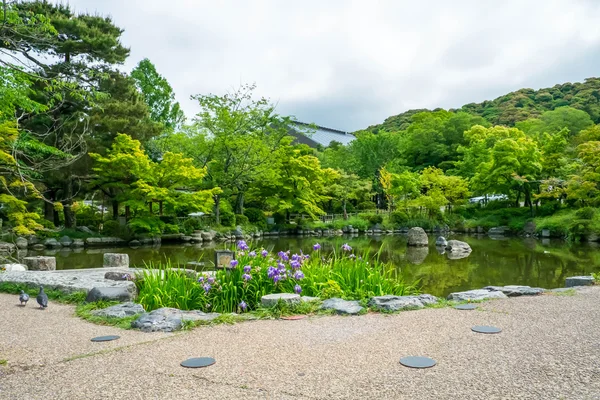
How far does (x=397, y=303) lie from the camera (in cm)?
437

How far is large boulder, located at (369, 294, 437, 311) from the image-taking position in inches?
169

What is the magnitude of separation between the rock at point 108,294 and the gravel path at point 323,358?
661mm

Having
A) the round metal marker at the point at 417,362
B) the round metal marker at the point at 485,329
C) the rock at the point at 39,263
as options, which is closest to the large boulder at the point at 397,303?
the round metal marker at the point at 485,329

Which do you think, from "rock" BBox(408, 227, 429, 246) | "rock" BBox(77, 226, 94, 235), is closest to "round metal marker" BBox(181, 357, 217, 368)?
"rock" BBox(408, 227, 429, 246)

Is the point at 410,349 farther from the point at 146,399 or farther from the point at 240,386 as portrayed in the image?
the point at 146,399

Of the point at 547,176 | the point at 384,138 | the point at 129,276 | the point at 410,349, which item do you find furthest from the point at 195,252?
the point at 384,138

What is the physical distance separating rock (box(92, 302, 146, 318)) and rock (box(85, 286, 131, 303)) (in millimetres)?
439

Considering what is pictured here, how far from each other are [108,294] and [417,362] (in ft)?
11.4

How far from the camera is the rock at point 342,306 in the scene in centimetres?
419

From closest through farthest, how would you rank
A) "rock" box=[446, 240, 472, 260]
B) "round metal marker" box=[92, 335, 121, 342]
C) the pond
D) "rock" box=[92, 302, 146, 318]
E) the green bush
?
"round metal marker" box=[92, 335, 121, 342]
"rock" box=[92, 302, 146, 318]
the pond
"rock" box=[446, 240, 472, 260]
the green bush

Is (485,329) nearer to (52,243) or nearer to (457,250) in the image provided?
(457,250)

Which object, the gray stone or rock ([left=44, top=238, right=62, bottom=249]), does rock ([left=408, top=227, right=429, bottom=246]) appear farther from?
rock ([left=44, top=238, right=62, bottom=249])

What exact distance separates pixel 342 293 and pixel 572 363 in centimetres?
260

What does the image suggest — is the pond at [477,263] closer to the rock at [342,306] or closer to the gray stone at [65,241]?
the gray stone at [65,241]
